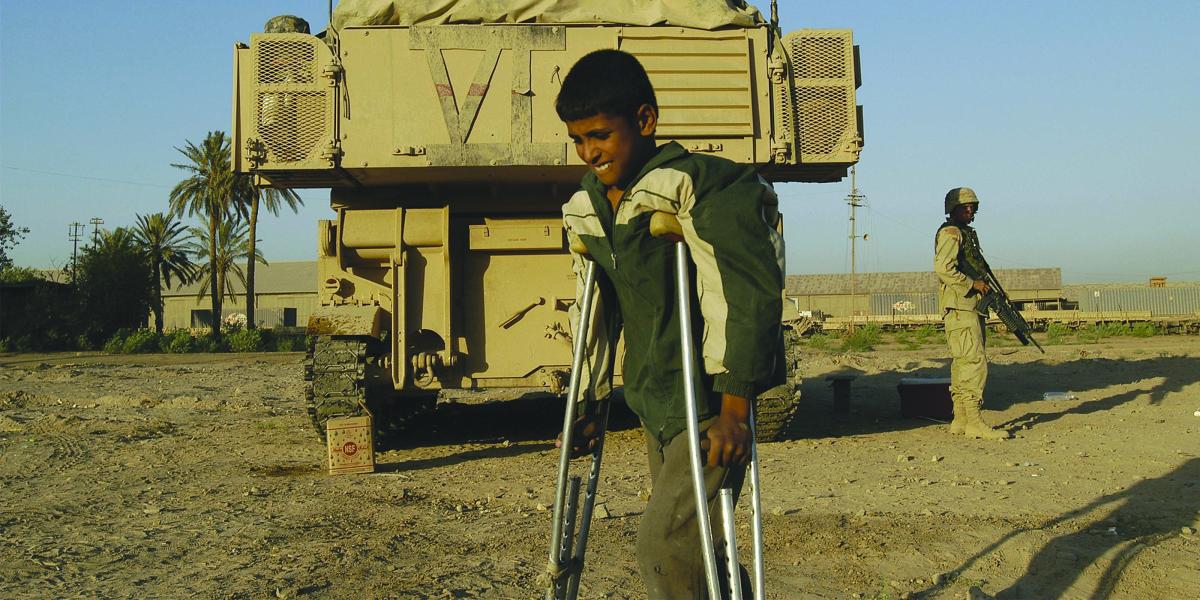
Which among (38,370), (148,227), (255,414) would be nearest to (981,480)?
(255,414)

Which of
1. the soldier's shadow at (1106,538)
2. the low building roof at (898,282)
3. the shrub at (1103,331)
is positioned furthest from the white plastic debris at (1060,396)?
the low building roof at (898,282)

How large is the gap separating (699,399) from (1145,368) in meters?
14.9

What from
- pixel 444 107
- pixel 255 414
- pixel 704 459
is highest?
pixel 444 107

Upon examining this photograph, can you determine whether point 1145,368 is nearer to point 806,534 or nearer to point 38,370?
point 806,534

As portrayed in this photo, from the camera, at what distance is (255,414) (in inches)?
486

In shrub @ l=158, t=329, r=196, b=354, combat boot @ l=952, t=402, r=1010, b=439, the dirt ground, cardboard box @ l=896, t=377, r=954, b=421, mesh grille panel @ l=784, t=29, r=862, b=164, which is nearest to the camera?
the dirt ground

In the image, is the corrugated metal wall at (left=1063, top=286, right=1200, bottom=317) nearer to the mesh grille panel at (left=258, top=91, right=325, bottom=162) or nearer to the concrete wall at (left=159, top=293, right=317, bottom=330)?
the concrete wall at (left=159, top=293, right=317, bottom=330)

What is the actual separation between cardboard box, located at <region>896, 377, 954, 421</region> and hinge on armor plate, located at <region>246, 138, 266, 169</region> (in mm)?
6509

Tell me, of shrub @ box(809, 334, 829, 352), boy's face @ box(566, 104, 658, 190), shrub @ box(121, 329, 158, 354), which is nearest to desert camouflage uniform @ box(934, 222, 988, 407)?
boy's face @ box(566, 104, 658, 190)

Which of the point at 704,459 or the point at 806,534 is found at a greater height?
the point at 704,459

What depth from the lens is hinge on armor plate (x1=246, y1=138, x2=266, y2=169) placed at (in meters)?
7.66

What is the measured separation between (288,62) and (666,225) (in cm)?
600

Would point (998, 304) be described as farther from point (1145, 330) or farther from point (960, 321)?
point (1145, 330)

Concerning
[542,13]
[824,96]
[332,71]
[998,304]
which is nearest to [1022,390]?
→ [998,304]
